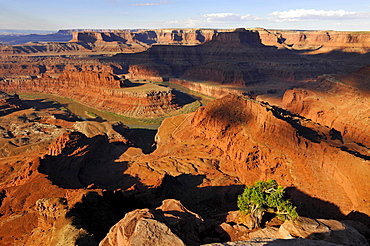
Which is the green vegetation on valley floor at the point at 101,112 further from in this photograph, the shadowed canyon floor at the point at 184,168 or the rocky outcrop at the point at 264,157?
the rocky outcrop at the point at 264,157

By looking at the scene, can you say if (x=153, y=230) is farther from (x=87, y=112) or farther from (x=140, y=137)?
(x=87, y=112)

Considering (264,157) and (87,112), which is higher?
(264,157)

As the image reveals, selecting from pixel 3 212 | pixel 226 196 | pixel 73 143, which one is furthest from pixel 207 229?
pixel 73 143

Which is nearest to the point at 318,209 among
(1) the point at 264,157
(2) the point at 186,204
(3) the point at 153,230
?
(1) the point at 264,157

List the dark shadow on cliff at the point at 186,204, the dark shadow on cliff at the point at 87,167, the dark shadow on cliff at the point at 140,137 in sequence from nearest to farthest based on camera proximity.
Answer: the dark shadow on cliff at the point at 186,204 → the dark shadow on cliff at the point at 87,167 → the dark shadow on cliff at the point at 140,137

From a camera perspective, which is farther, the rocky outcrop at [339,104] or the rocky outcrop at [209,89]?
the rocky outcrop at [209,89]

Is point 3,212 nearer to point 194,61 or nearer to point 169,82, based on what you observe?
point 169,82

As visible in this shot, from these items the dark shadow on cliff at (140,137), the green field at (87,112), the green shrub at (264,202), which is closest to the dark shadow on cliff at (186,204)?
the green shrub at (264,202)

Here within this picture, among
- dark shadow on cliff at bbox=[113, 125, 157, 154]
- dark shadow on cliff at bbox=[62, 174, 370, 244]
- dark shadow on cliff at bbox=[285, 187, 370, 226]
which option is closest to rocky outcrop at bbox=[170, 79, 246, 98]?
A: dark shadow on cliff at bbox=[113, 125, 157, 154]

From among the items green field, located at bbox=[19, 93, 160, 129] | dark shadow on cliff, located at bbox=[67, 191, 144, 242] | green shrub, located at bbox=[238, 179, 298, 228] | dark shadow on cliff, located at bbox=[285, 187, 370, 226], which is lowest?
green field, located at bbox=[19, 93, 160, 129]

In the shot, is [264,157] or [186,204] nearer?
[186,204]

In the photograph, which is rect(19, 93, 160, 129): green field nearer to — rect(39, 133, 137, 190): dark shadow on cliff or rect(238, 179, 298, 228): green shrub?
rect(39, 133, 137, 190): dark shadow on cliff
